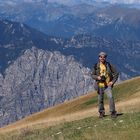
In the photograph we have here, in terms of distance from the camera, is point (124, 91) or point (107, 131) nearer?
point (107, 131)

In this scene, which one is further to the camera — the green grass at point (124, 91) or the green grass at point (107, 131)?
the green grass at point (124, 91)

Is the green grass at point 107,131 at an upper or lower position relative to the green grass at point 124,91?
upper

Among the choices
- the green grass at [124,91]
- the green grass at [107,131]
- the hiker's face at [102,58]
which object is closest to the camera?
the green grass at [107,131]

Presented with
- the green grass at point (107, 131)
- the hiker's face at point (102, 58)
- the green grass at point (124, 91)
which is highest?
the hiker's face at point (102, 58)

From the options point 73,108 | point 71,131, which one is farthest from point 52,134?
point 73,108

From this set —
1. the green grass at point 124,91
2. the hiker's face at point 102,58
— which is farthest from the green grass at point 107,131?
the green grass at point 124,91

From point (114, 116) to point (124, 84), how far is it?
33902mm

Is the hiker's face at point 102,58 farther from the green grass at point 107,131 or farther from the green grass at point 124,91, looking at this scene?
the green grass at point 124,91

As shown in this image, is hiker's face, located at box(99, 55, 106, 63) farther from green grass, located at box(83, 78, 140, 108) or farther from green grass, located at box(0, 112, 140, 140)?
green grass, located at box(83, 78, 140, 108)

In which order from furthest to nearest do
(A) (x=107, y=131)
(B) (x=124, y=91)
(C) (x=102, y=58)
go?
(B) (x=124, y=91) < (C) (x=102, y=58) < (A) (x=107, y=131)

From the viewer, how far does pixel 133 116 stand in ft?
84.5

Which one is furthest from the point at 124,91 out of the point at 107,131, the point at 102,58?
the point at 107,131

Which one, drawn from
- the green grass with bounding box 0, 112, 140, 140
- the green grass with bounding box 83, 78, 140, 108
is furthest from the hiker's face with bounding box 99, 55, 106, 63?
the green grass with bounding box 83, 78, 140, 108

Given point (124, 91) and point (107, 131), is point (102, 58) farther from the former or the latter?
point (124, 91)
